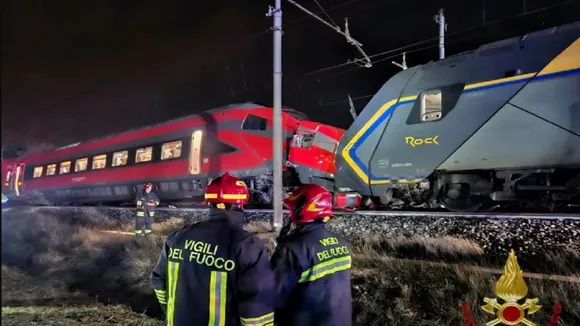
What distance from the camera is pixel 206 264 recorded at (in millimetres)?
2523

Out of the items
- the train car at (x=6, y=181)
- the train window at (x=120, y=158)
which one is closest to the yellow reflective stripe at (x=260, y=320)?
the train car at (x=6, y=181)

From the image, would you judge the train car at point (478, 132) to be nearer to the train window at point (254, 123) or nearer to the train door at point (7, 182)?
the train window at point (254, 123)

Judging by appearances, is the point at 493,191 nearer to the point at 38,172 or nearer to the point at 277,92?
the point at 277,92

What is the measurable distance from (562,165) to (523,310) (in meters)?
2.78

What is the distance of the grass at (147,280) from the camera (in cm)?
392

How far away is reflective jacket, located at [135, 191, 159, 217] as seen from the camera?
7219 millimetres

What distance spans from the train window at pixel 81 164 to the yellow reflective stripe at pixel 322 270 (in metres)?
9.48

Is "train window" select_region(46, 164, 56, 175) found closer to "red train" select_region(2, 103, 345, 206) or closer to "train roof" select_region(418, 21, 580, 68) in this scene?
"red train" select_region(2, 103, 345, 206)

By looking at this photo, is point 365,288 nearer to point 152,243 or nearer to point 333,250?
point 333,250

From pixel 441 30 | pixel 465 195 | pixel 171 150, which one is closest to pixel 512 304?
pixel 465 195

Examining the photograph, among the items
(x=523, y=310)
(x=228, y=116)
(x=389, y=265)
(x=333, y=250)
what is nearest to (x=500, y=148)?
(x=389, y=265)

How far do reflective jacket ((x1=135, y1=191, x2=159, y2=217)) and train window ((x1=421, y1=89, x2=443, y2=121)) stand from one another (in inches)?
181

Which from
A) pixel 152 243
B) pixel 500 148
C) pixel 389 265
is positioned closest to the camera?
pixel 389 265

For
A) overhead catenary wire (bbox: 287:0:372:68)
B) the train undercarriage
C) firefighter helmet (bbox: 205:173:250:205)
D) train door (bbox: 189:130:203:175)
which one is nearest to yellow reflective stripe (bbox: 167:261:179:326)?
firefighter helmet (bbox: 205:173:250:205)
